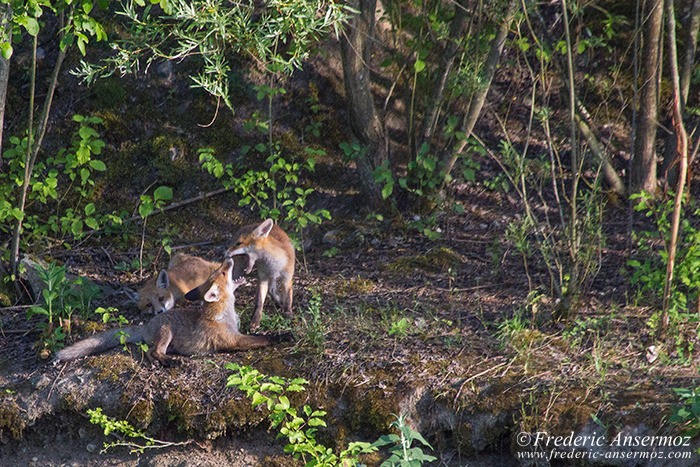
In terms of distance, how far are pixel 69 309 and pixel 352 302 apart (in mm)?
2837

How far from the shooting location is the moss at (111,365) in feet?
18.4

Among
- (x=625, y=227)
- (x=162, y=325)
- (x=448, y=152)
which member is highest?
(x=448, y=152)

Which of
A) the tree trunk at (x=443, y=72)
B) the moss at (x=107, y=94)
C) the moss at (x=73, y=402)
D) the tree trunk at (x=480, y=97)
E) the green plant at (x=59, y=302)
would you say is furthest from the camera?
the moss at (x=107, y=94)

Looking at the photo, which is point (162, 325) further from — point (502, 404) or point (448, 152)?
point (448, 152)

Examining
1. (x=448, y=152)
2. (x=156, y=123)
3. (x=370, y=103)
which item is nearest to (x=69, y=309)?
(x=156, y=123)

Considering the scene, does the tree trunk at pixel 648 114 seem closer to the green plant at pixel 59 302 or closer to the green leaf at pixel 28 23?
the green leaf at pixel 28 23

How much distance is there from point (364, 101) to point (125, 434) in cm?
457

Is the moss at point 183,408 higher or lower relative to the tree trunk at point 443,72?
lower

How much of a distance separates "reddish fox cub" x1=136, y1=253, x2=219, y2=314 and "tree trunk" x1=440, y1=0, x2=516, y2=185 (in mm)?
3091

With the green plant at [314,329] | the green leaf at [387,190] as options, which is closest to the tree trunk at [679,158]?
the green plant at [314,329]

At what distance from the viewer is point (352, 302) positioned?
6.57 meters

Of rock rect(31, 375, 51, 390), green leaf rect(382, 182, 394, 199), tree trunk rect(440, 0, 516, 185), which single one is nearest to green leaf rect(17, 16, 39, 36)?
rock rect(31, 375, 51, 390)

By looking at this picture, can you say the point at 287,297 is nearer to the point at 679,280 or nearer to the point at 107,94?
the point at 679,280

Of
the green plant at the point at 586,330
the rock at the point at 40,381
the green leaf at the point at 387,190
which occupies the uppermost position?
the green leaf at the point at 387,190
